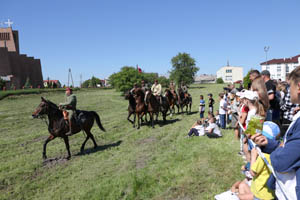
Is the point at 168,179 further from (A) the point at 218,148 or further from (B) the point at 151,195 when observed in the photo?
(A) the point at 218,148

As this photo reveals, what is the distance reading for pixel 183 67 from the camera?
252ft

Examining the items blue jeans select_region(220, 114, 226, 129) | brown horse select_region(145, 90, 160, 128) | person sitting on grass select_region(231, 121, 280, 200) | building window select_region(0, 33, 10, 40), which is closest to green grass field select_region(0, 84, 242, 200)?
person sitting on grass select_region(231, 121, 280, 200)

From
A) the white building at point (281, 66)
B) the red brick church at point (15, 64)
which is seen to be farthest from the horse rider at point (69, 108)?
the white building at point (281, 66)

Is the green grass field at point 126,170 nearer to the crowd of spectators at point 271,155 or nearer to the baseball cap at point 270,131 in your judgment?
the crowd of spectators at point 271,155

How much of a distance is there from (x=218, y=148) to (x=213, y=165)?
4.62 ft

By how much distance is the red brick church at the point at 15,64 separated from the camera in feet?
188

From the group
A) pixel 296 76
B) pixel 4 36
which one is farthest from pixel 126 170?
pixel 4 36

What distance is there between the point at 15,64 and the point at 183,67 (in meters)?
54.7

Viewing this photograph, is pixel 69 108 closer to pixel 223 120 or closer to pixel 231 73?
pixel 223 120

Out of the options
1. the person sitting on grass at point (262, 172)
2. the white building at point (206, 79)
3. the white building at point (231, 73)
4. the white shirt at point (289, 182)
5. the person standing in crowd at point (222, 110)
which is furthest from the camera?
the white building at point (206, 79)

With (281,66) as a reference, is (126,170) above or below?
below

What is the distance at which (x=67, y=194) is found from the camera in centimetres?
526

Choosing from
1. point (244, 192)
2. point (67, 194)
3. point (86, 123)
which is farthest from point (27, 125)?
point (244, 192)

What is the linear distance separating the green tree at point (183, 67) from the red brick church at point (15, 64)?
4892cm
